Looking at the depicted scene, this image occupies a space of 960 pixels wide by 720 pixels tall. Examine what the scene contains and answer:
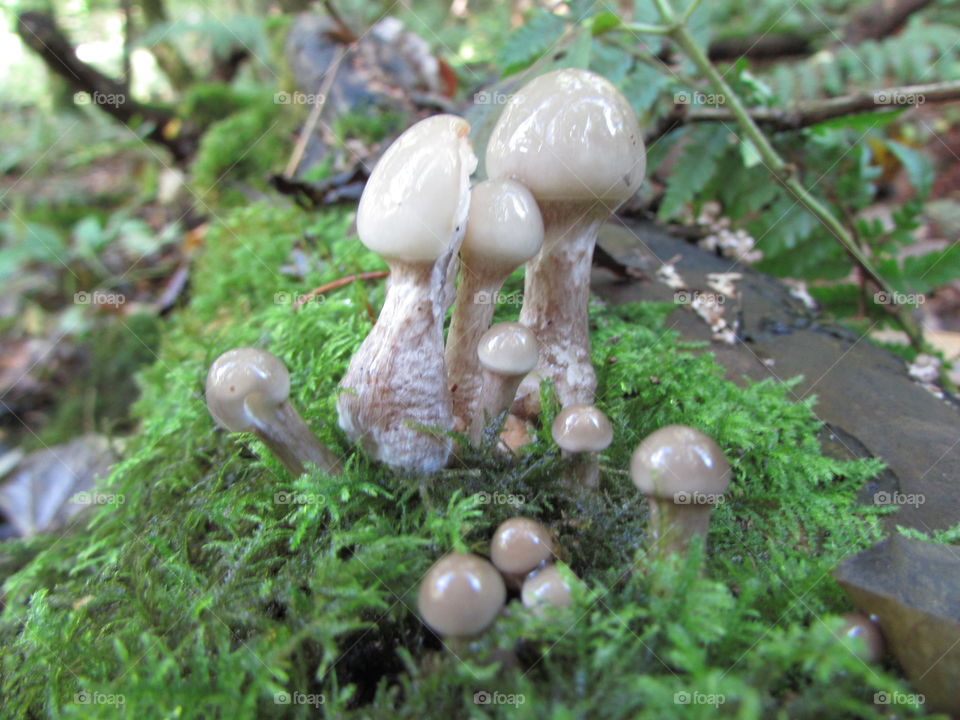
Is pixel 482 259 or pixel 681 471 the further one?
pixel 482 259

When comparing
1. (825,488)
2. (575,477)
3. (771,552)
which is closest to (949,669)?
(771,552)

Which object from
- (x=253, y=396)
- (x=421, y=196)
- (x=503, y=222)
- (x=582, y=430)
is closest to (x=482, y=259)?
(x=503, y=222)

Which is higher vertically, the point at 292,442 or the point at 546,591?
the point at 292,442

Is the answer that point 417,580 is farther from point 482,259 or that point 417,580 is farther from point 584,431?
point 482,259

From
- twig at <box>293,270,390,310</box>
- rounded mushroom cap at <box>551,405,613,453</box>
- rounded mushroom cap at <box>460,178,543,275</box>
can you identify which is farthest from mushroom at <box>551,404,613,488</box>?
twig at <box>293,270,390,310</box>

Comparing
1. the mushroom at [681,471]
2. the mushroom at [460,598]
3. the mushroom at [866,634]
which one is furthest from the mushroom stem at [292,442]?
the mushroom at [866,634]

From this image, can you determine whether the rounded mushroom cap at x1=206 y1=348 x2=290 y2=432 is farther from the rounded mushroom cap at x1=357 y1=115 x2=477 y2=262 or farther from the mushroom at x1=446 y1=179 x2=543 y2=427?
the mushroom at x1=446 y1=179 x2=543 y2=427
